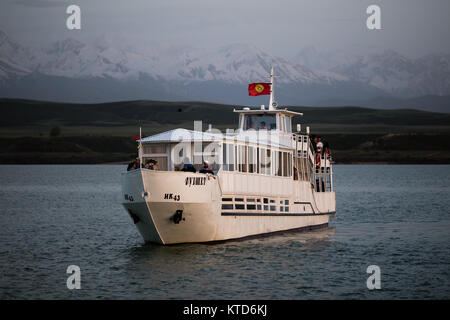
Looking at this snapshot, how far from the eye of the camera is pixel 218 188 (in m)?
30.5

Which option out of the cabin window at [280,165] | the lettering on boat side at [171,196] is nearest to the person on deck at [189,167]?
the lettering on boat side at [171,196]

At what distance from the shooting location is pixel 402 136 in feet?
566

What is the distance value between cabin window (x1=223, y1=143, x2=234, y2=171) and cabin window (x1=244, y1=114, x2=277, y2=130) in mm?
7057

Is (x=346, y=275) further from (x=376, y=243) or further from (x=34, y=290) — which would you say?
(x=34, y=290)

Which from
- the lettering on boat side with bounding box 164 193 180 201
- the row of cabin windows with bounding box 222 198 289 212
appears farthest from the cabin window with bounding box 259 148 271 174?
the lettering on boat side with bounding box 164 193 180 201

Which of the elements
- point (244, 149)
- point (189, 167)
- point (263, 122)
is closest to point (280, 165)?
point (263, 122)

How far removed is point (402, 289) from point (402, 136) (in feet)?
498

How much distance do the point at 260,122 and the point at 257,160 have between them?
17.6ft

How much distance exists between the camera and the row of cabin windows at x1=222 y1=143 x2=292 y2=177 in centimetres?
3188

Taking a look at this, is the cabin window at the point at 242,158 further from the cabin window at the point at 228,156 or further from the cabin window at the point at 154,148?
the cabin window at the point at 154,148

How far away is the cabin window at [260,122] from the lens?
38781mm

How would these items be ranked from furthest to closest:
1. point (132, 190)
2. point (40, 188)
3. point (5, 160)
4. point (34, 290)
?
point (5, 160) < point (40, 188) < point (132, 190) < point (34, 290)
